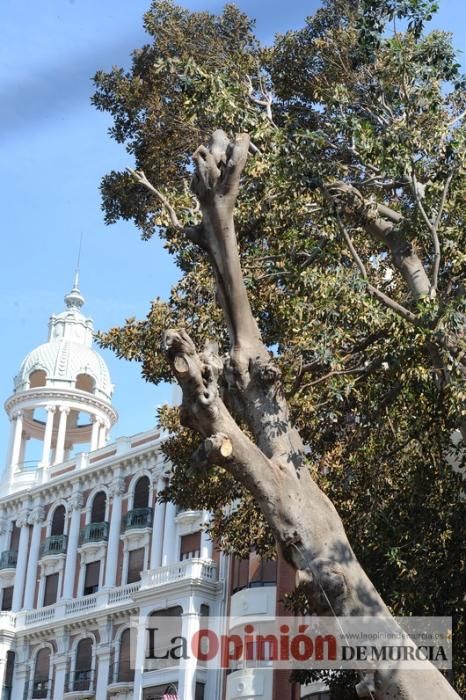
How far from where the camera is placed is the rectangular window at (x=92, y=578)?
47844 millimetres

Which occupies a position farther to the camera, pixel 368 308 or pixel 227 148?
pixel 368 308

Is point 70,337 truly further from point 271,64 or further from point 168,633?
point 271,64

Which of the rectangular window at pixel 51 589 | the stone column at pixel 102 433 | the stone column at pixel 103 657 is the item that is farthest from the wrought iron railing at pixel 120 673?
the stone column at pixel 102 433

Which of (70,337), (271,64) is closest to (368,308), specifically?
(271,64)

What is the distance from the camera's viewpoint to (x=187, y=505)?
17.2m

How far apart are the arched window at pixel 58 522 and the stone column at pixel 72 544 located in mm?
740

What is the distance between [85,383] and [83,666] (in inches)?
627

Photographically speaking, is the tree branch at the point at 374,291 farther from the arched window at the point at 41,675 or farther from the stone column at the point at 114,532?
the arched window at the point at 41,675

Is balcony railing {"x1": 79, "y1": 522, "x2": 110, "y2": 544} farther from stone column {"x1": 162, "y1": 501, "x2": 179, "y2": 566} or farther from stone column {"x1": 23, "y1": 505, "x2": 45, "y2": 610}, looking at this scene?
stone column {"x1": 162, "y1": 501, "x2": 179, "y2": 566}

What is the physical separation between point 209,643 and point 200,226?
105ft

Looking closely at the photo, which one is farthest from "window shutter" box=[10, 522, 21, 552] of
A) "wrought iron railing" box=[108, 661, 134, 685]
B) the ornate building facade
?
"wrought iron railing" box=[108, 661, 134, 685]

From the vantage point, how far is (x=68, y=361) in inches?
2226

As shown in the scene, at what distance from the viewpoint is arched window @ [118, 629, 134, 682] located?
142 ft

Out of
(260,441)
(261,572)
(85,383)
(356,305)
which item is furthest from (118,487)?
(260,441)
